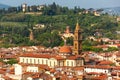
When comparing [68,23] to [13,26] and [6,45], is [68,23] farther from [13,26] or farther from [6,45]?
[6,45]

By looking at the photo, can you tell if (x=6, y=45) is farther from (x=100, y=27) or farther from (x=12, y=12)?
(x=12, y=12)

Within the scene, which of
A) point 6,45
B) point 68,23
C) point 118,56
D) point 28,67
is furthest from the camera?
point 68,23

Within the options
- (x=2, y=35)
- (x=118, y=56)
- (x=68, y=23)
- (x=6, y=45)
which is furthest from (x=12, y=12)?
(x=118, y=56)

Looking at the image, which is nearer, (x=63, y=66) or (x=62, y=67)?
(x=62, y=67)

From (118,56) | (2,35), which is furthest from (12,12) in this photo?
(118,56)

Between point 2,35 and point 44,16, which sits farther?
point 44,16

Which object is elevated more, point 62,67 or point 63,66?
point 62,67

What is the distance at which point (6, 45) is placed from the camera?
89625 millimetres

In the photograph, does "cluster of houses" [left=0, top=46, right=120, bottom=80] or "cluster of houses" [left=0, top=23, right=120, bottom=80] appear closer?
"cluster of houses" [left=0, top=46, right=120, bottom=80]

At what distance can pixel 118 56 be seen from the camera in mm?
67562

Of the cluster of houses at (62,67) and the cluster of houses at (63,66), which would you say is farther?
the cluster of houses at (63,66)

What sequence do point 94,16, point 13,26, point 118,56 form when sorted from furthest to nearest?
point 94,16, point 13,26, point 118,56

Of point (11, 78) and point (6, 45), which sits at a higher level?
point (11, 78)

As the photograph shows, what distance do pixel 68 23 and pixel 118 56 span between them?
46.4 meters
